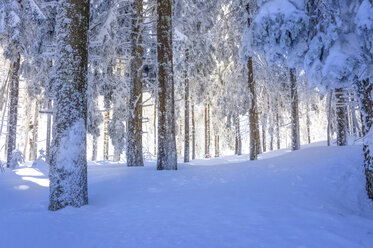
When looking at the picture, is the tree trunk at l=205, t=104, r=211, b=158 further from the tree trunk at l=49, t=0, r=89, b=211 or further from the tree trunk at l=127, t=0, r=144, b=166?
the tree trunk at l=49, t=0, r=89, b=211

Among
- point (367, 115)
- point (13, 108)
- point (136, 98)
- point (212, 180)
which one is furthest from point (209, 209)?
point (13, 108)

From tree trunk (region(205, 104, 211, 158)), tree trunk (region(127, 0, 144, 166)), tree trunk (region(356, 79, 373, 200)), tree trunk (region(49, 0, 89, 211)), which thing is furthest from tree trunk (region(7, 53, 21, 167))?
tree trunk (region(356, 79, 373, 200))

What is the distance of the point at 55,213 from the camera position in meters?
4.18

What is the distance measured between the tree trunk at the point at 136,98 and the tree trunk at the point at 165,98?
5.16 ft

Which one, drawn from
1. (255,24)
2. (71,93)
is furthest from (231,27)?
(71,93)

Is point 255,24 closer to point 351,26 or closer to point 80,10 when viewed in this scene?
point 351,26

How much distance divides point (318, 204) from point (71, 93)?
16.6 ft

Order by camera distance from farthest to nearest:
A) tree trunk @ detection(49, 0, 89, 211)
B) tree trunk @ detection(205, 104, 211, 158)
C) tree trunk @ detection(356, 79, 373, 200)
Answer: tree trunk @ detection(205, 104, 211, 158)
tree trunk @ detection(356, 79, 373, 200)
tree trunk @ detection(49, 0, 89, 211)

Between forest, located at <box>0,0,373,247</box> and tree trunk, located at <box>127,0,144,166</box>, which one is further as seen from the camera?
tree trunk, located at <box>127,0,144,166</box>

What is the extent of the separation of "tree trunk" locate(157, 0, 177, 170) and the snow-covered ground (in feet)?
1.97

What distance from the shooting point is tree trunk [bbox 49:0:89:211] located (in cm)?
447

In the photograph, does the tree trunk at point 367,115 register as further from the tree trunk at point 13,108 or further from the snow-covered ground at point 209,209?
the tree trunk at point 13,108

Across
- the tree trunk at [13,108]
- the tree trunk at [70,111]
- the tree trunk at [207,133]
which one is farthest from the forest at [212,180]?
the tree trunk at [207,133]

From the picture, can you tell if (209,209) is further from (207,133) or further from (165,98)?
(207,133)
